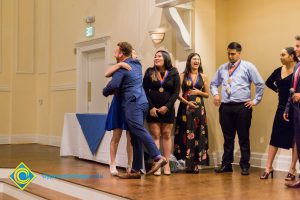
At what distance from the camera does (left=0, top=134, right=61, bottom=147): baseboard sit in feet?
27.4

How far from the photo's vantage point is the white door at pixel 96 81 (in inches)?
289

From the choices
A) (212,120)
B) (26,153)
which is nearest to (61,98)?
(26,153)

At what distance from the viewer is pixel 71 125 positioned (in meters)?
6.30

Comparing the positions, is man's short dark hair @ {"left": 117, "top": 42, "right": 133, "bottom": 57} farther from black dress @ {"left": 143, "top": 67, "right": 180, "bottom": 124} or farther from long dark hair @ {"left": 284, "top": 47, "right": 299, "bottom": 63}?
long dark hair @ {"left": 284, "top": 47, "right": 299, "bottom": 63}

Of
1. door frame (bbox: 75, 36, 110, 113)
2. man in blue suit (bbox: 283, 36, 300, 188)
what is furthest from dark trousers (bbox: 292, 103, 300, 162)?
door frame (bbox: 75, 36, 110, 113)

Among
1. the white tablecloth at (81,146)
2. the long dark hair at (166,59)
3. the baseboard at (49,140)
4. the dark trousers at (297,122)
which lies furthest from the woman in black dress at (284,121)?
the baseboard at (49,140)

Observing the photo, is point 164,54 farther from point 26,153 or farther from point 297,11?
point 26,153

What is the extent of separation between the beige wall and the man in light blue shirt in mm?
554

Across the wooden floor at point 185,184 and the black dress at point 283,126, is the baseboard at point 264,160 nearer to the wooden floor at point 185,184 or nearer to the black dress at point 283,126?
the wooden floor at point 185,184

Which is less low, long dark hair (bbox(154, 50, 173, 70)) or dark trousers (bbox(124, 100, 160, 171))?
long dark hair (bbox(154, 50, 173, 70))

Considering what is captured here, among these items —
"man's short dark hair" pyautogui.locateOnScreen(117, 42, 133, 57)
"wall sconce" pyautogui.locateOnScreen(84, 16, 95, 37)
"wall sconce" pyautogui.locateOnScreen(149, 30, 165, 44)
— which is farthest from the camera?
"wall sconce" pyautogui.locateOnScreen(84, 16, 95, 37)

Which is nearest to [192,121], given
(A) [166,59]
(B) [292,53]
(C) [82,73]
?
(A) [166,59]

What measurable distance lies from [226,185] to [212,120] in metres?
1.48

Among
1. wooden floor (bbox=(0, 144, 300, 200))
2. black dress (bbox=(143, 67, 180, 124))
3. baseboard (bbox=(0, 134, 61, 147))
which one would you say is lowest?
wooden floor (bbox=(0, 144, 300, 200))
